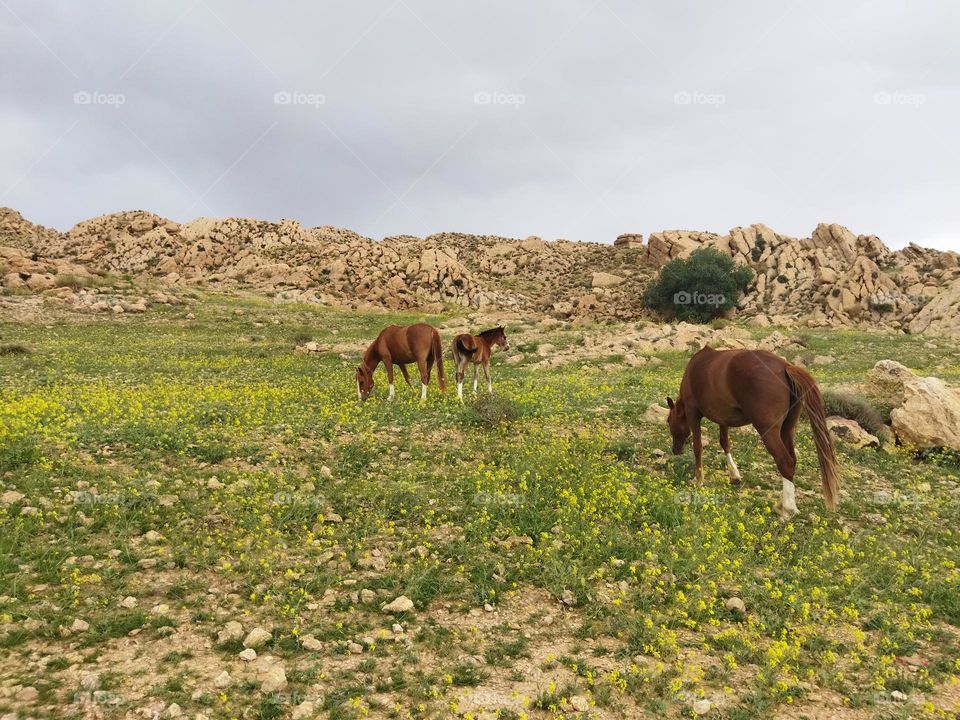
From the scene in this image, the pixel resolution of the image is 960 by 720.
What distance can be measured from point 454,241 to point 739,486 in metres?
103

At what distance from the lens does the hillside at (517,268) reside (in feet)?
190

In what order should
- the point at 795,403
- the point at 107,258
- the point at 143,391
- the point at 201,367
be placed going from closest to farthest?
the point at 795,403, the point at 143,391, the point at 201,367, the point at 107,258

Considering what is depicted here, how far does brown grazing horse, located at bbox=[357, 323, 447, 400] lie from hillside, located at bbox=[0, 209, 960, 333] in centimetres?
4306

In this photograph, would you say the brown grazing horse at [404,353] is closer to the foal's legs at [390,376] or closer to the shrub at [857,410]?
the foal's legs at [390,376]

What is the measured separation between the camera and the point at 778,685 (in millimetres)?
5566

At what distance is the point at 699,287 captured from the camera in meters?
65.4

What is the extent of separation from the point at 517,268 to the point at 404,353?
257ft

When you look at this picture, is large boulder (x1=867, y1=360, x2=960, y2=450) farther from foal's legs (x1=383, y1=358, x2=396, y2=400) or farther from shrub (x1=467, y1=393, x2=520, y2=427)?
foal's legs (x1=383, y1=358, x2=396, y2=400)

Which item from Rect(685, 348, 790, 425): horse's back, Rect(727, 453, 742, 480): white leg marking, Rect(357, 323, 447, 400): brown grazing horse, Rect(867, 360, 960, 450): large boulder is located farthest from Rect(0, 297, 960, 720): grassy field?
Rect(357, 323, 447, 400): brown grazing horse

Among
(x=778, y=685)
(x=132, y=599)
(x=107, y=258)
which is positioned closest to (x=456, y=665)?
(x=778, y=685)

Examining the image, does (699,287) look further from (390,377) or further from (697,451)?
(697,451)

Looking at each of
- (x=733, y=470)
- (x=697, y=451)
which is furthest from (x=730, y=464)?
(x=697, y=451)

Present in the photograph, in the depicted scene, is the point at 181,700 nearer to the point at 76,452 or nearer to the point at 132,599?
the point at 132,599

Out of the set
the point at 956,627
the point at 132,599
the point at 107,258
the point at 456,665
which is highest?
the point at 107,258
